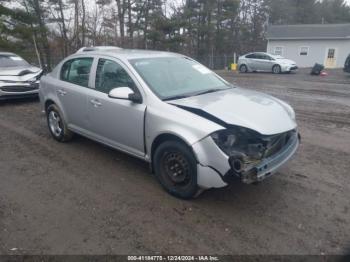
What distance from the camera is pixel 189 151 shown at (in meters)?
3.39

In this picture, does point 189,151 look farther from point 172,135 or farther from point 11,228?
point 11,228

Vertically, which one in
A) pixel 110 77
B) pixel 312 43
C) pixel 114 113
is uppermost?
pixel 312 43

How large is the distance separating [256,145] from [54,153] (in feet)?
11.4

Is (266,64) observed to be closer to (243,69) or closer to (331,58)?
(243,69)

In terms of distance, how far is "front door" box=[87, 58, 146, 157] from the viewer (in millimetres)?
3971

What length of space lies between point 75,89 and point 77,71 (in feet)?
1.25

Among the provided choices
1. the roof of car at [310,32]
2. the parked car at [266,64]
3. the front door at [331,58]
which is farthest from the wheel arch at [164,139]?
the front door at [331,58]

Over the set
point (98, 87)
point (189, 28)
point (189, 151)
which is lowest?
point (189, 151)

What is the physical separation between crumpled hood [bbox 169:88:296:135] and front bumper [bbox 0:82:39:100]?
23.0ft

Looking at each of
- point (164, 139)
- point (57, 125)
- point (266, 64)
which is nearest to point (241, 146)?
point (164, 139)

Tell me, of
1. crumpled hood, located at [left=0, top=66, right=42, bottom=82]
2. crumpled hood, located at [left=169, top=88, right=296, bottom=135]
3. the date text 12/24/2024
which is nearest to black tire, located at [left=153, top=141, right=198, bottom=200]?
crumpled hood, located at [left=169, top=88, right=296, bottom=135]

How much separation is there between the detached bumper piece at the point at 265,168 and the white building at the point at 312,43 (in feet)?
99.2

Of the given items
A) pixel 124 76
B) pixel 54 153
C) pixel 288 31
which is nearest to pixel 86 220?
pixel 124 76

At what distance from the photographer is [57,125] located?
5.68 meters
